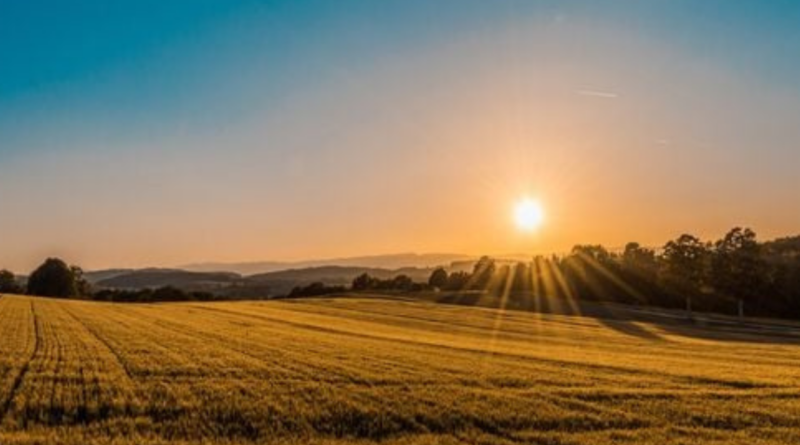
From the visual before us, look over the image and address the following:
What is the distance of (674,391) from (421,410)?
9708 millimetres

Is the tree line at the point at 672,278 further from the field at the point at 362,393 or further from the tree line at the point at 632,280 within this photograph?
the field at the point at 362,393

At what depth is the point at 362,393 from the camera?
21.8m

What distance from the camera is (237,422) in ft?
57.8

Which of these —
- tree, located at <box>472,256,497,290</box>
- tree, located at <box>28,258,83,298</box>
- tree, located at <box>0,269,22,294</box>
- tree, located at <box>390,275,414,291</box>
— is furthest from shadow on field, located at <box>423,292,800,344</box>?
tree, located at <box>0,269,22,294</box>

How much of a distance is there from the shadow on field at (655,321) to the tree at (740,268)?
390 cm

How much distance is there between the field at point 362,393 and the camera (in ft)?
55.9

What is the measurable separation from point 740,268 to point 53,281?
120m

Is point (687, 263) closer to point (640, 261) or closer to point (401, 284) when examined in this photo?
point (640, 261)

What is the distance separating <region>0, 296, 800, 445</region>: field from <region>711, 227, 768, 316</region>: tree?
5218cm

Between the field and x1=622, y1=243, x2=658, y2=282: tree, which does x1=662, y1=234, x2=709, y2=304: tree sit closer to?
x1=622, y1=243, x2=658, y2=282: tree

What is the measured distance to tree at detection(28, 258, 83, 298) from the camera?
14412 cm

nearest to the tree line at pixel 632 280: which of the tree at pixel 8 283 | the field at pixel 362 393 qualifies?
the tree at pixel 8 283

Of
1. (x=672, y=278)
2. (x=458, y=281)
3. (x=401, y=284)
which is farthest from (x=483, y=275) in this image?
(x=672, y=278)

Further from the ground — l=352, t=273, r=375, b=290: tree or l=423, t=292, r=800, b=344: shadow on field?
l=352, t=273, r=375, b=290: tree
